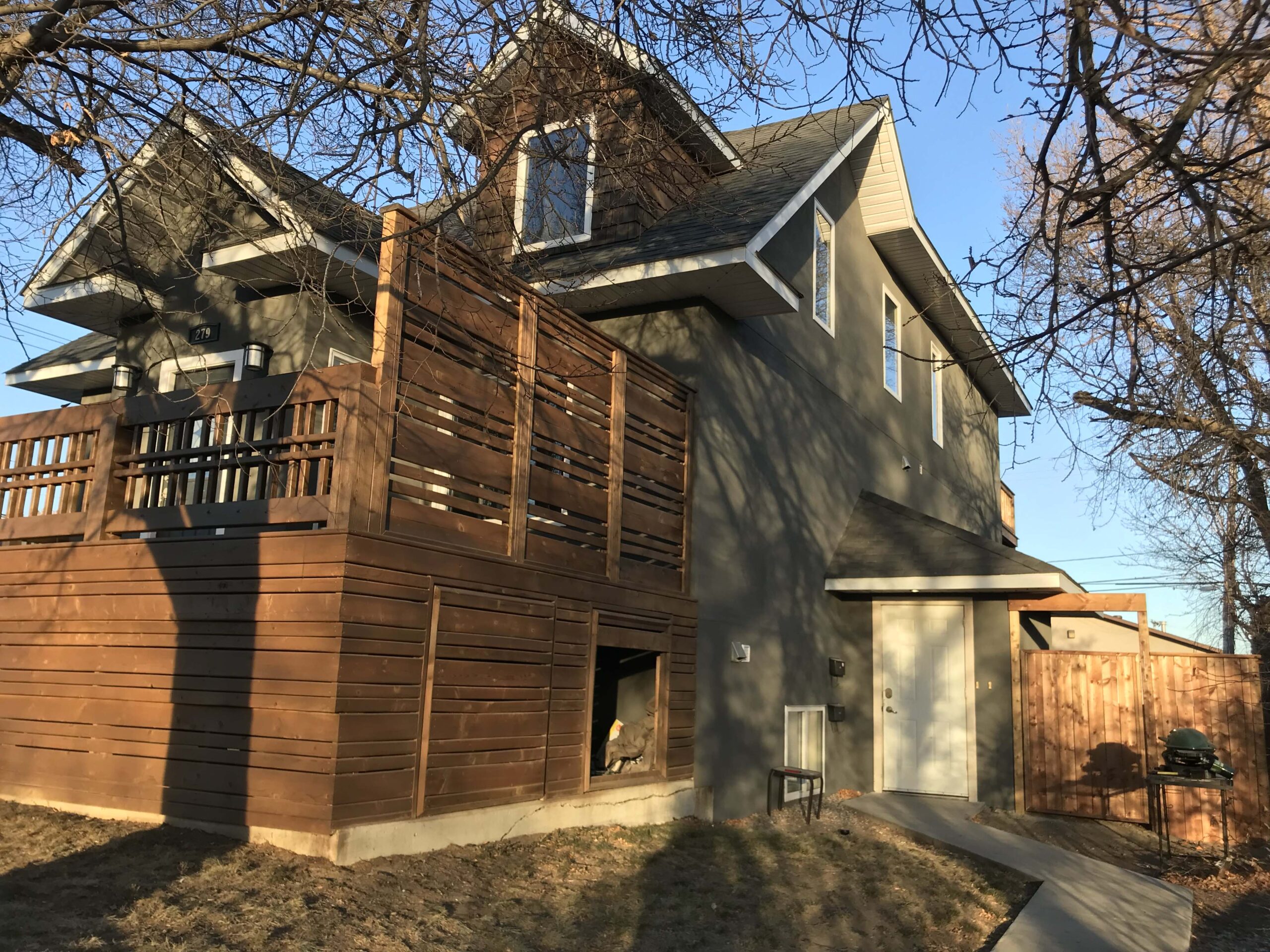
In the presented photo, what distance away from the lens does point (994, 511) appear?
2153 centimetres

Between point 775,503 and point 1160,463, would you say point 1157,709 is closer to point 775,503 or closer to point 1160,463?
point 1160,463

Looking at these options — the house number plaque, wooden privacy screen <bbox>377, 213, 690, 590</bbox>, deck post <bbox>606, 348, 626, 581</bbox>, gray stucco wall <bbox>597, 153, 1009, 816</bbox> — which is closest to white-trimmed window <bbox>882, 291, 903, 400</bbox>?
gray stucco wall <bbox>597, 153, 1009, 816</bbox>

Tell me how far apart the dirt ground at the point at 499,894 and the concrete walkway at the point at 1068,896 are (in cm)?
25

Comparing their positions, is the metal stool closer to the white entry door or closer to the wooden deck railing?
the white entry door

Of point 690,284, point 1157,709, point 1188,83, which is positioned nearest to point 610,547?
point 690,284

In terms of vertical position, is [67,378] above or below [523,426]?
above

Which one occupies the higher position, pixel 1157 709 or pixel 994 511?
pixel 994 511

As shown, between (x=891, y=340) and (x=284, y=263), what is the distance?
405 inches

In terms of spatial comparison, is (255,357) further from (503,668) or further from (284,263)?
(503,668)

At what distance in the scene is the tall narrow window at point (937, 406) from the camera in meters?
17.3

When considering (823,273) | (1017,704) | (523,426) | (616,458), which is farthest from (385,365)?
(1017,704)

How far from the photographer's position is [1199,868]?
30.8 feet

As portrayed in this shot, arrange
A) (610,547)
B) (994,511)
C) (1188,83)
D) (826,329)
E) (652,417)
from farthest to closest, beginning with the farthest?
(994,511), (826,329), (652,417), (610,547), (1188,83)

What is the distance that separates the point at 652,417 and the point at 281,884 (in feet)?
17.0
